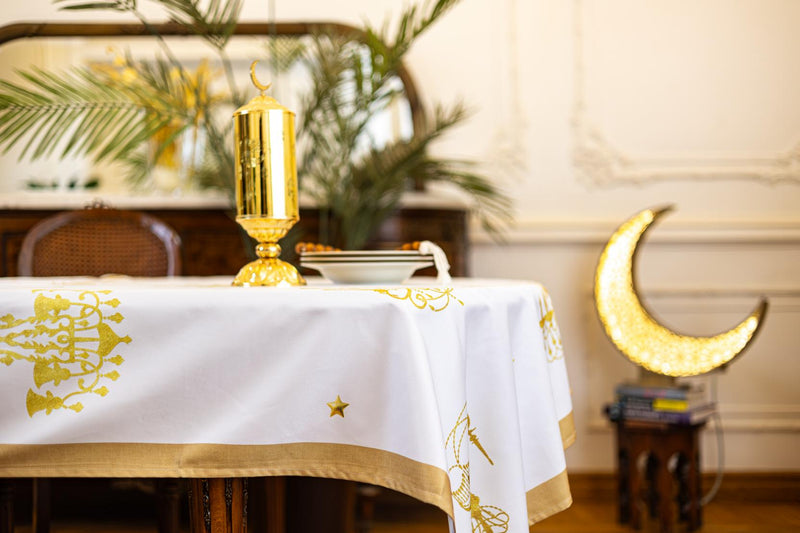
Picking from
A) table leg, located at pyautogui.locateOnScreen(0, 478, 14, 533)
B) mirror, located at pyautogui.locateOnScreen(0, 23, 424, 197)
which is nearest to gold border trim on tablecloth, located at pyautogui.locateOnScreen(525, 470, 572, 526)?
table leg, located at pyautogui.locateOnScreen(0, 478, 14, 533)

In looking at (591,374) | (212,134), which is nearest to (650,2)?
(591,374)

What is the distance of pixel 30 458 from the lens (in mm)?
980

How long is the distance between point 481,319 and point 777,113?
8.49ft

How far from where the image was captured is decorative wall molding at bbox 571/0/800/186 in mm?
3068

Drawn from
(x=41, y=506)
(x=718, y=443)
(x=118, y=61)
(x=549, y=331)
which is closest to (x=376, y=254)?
(x=549, y=331)

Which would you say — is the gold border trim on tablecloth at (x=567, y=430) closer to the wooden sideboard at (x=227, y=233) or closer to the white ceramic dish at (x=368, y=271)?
the white ceramic dish at (x=368, y=271)

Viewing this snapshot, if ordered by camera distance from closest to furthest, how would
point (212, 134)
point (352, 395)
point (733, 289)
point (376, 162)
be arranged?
point (352, 395) < point (212, 134) < point (376, 162) < point (733, 289)

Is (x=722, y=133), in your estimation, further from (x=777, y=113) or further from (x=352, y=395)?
(x=352, y=395)

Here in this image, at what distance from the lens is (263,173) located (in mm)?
1291

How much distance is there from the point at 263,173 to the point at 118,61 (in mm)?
2370

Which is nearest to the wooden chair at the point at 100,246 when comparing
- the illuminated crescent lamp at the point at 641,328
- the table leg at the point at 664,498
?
the illuminated crescent lamp at the point at 641,328

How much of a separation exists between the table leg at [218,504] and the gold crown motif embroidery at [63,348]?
7.3 inches

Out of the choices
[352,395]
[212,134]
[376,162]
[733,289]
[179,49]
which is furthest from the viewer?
[179,49]

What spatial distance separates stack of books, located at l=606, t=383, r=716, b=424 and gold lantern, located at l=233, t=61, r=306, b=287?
5.41 feet
